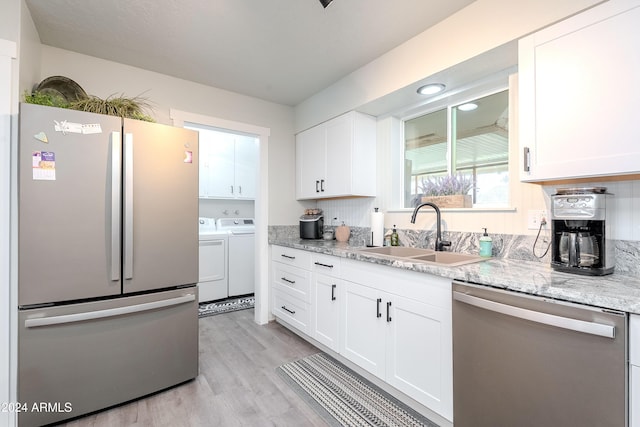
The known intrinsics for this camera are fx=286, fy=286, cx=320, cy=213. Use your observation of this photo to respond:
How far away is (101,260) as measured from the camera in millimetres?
1738

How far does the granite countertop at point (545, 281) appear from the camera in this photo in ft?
3.28

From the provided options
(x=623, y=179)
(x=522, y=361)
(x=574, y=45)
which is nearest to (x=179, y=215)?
(x=522, y=361)

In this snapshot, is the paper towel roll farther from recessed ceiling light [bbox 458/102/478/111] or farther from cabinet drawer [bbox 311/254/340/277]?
→ recessed ceiling light [bbox 458/102/478/111]

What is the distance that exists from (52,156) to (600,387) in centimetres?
272

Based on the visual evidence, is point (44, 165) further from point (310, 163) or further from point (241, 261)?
point (241, 261)

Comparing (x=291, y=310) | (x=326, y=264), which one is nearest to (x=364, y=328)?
(x=326, y=264)

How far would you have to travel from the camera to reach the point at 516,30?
1547mm

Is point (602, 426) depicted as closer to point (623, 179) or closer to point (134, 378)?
point (623, 179)

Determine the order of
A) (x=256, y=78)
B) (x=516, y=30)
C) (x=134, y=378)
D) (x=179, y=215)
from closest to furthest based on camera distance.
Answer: (x=516, y=30) → (x=134, y=378) → (x=179, y=215) → (x=256, y=78)

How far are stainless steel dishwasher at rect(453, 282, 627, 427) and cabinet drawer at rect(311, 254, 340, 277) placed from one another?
980 mm

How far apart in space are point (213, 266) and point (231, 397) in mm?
2201

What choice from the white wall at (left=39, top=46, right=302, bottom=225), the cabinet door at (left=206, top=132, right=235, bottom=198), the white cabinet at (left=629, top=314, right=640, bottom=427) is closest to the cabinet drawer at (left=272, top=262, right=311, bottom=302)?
the white wall at (left=39, top=46, right=302, bottom=225)

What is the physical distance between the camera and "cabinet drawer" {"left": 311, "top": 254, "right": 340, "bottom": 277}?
2246mm

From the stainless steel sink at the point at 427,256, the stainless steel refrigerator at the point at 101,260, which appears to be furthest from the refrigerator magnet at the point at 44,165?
the stainless steel sink at the point at 427,256
